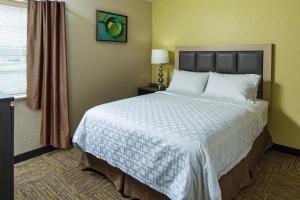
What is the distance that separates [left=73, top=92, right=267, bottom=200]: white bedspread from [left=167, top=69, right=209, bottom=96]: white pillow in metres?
0.60

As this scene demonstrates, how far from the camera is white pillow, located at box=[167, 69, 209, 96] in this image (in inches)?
126

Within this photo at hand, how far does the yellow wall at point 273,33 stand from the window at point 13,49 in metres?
2.46

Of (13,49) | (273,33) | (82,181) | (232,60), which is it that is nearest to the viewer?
(82,181)

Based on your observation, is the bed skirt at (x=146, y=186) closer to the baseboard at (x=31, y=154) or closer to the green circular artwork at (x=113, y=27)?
the baseboard at (x=31, y=154)

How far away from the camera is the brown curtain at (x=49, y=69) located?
8.98 ft

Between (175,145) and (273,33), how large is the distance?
2.28 meters

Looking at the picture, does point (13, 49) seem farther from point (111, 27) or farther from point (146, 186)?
point (146, 186)

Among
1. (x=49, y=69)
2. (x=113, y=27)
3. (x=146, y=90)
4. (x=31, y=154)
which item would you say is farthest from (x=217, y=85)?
(x=31, y=154)

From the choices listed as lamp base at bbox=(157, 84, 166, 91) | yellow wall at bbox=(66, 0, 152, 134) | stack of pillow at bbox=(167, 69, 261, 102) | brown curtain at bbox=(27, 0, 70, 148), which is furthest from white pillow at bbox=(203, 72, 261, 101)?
brown curtain at bbox=(27, 0, 70, 148)

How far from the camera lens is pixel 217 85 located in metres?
3.00

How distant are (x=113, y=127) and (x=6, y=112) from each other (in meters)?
0.97

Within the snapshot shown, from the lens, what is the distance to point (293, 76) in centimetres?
289

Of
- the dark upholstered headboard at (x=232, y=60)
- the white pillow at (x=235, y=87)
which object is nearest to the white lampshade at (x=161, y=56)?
the dark upholstered headboard at (x=232, y=60)

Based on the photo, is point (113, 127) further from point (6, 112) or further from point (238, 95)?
point (238, 95)
